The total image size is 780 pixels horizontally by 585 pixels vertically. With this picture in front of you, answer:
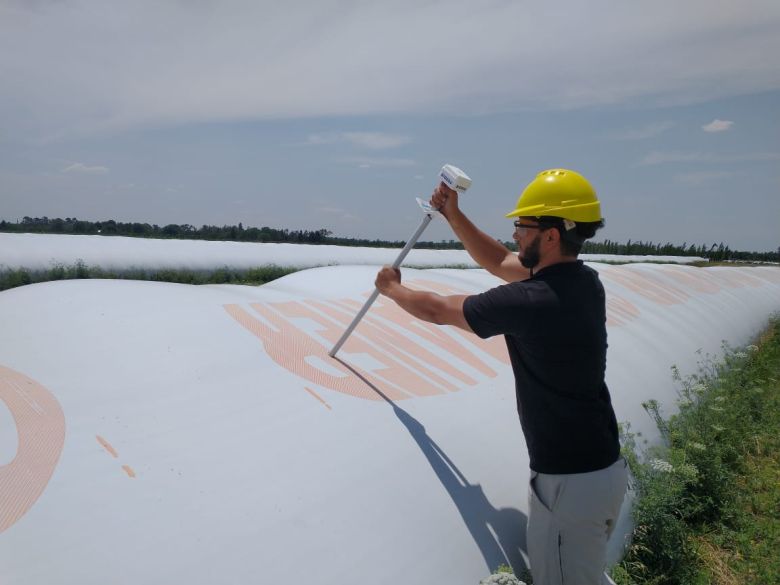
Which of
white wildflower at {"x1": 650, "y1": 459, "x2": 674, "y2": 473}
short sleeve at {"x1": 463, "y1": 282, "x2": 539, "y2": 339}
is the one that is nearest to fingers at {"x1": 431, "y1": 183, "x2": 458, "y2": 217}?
short sleeve at {"x1": 463, "y1": 282, "x2": 539, "y2": 339}

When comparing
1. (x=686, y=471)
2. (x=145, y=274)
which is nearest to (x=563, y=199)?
(x=686, y=471)

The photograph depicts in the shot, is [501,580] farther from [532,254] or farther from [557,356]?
[532,254]

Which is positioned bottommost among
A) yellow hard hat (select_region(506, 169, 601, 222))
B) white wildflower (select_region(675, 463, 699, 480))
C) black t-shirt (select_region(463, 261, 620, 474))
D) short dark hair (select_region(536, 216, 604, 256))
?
white wildflower (select_region(675, 463, 699, 480))

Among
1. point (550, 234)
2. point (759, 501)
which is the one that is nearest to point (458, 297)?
point (550, 234)

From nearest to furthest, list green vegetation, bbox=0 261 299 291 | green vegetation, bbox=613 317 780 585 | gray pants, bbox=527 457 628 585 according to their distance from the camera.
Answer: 1. gray pants, bbox=527 457 628 585
2. green vegetation, bbox=613 317 780 585
3. green vegetation, bbox=0 261 299 291

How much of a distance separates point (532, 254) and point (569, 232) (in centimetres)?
18

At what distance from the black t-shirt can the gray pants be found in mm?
58

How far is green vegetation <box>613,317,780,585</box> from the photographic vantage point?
11.3 ft

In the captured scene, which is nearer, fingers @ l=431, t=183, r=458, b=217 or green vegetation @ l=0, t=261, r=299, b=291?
fingers @ l=431, t=183, r=458, b=217

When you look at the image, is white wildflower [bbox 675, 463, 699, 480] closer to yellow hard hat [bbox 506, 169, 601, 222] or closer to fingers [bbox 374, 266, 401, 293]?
yellow hard hat [bbox 506, 169, 601, 222]

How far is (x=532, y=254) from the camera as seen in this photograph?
2.34m

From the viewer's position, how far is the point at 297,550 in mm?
2066

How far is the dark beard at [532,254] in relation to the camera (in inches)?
91.2

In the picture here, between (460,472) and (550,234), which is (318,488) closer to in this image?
(460,472)
